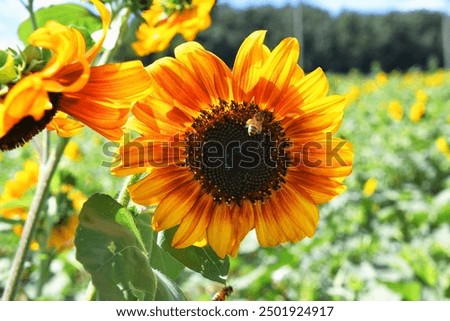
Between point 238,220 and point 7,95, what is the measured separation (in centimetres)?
24

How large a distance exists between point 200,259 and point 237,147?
0.11 m

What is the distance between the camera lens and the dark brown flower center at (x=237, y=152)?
0.57 meters

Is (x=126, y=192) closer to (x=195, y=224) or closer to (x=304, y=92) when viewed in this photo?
(x=195, y=224)

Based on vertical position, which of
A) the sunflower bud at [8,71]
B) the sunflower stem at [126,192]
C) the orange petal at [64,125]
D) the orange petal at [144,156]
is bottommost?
the sunflower stem at [126,192]

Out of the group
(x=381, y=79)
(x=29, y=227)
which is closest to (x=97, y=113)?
(x=29, y=227)

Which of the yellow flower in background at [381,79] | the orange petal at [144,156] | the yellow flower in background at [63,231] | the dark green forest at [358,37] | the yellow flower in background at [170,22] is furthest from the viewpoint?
the dark green forest at [358,37]

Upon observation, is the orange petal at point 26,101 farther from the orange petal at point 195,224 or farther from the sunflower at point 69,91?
the orange petal at point 195,224

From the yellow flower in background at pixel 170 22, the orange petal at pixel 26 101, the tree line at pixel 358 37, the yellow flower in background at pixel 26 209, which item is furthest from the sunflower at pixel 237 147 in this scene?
the tree line at pixel 358 37

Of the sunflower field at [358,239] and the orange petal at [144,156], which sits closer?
the orange petal at [144,156]

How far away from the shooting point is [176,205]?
55cm

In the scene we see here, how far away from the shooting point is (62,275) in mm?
2227

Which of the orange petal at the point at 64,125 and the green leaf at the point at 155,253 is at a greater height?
the orange petal at the point at 64,125

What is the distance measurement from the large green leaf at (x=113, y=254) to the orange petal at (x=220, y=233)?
0.25 feet
